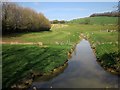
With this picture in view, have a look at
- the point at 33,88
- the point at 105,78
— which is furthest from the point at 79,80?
the point at 33,88

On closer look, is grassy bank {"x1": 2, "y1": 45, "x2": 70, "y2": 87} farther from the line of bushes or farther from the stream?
the line of bushes

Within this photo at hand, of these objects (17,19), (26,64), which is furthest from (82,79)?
(17,19)

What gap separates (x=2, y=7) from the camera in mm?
58281

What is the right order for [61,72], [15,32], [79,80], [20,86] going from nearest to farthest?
[20,86] → [79,80] → [61,72] → [15,32]

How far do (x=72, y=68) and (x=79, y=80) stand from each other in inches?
196

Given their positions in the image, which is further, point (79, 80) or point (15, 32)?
point (15, 32)

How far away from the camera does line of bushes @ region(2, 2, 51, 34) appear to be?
59841mm

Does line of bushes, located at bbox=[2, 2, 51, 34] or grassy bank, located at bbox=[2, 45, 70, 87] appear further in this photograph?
line of bushes, located at bbox=[2, 2, 51, 34]

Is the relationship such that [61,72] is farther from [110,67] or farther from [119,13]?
[119,13]

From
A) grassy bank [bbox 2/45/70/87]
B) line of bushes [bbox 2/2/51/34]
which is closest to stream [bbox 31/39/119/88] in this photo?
grassy bank [bbox 2/45/70/87]

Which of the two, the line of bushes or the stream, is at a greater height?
the line of bushes

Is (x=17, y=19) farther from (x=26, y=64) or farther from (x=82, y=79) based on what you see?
(x=82, y=79)

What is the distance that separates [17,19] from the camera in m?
64.4

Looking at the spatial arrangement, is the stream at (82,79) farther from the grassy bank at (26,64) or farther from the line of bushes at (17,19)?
the line of bushes at (17,19)
